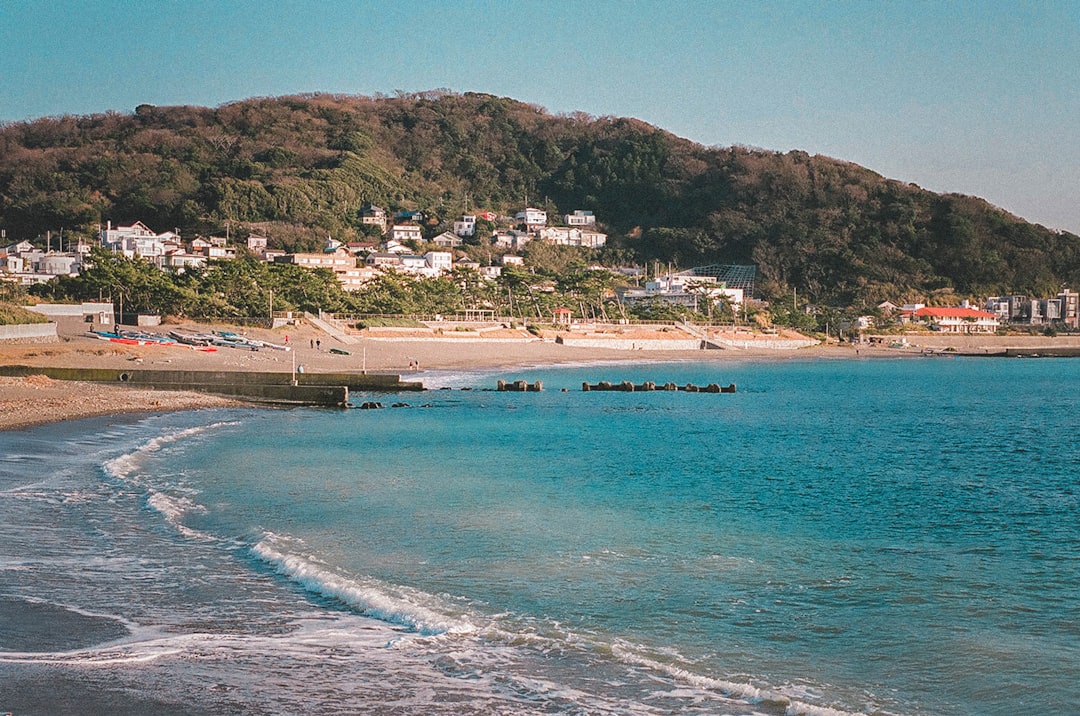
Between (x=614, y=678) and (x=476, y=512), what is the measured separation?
7437mm

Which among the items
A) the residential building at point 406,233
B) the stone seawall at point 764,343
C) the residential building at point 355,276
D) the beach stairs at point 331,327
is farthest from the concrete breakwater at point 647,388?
the residential building at point 406,233

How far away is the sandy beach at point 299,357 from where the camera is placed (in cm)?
2706

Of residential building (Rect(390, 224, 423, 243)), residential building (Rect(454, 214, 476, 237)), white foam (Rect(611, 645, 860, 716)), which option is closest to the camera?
white foam (Rect(611, 645, 860, 716))

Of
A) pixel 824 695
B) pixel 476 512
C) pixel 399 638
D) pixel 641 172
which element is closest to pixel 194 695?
pixel 399 638

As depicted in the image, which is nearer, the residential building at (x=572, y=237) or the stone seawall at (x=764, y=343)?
the stone seawall at (x=764, y=343)

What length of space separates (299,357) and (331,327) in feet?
47.3

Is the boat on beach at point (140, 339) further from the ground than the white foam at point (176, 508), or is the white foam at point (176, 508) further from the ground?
the boat on beach at point (140, 339)

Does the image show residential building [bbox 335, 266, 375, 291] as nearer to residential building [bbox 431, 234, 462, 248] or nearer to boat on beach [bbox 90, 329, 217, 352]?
residential building [bbox 431, 234, 462, 248]

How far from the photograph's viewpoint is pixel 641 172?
7288 inches

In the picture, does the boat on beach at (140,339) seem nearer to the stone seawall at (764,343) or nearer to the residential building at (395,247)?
the stone seawall at (764,343)

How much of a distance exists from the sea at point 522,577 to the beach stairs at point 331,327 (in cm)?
3474

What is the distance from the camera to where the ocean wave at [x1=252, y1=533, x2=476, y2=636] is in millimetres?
8875

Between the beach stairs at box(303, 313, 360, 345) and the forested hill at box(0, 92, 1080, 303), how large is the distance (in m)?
60.8

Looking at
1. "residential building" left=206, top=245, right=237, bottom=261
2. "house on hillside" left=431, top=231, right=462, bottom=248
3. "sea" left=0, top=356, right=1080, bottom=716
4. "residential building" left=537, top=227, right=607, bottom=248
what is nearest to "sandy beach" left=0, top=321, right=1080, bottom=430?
"sea" left=0, top=356, right=1080, bottom=716
